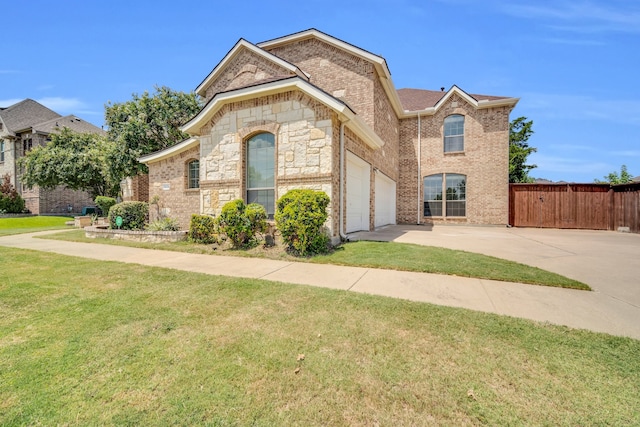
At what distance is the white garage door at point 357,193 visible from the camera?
30.4ft

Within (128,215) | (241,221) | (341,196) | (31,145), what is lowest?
(241,221)

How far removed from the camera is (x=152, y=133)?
54.5 feet

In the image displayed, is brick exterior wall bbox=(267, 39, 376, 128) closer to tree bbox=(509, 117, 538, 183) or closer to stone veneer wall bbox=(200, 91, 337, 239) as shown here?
stone veneer wall bbox=(200, 91, 337, 239)

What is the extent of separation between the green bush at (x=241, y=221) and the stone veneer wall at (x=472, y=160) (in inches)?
468

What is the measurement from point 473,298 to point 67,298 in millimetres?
5892

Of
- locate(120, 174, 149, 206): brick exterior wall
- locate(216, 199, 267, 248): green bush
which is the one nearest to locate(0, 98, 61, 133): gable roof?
locate(120, 174, 149, 206): brick exterior wall

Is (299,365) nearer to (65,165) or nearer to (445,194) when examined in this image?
(445,194)

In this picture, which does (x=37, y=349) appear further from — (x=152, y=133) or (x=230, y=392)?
(x=152, y=133)

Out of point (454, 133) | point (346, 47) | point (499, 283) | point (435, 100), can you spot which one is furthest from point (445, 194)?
point (499, 283)

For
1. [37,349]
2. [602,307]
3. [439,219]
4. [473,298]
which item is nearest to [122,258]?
[37,349]

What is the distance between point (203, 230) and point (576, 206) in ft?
58.9

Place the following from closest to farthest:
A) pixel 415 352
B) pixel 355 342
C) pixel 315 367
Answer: pixel 315 367 < pixel 415 352 < pixel 355 342

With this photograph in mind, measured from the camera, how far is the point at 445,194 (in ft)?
54.3

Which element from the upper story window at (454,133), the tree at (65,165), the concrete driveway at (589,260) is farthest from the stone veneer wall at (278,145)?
the tree at (65,165)
